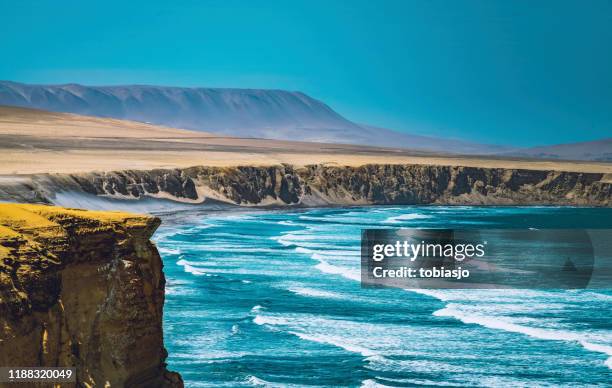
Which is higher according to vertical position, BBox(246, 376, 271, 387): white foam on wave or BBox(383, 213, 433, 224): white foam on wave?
BBox(383, 213, 433, 224): white foam on wave

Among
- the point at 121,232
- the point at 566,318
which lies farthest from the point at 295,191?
the point at 121,232

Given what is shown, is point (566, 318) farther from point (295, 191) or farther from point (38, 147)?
point (38, 147)

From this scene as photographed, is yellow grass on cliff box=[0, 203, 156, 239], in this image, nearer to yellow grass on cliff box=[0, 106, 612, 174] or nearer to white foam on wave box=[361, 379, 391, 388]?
white foam on wave box=[361, 379, 391, 388]

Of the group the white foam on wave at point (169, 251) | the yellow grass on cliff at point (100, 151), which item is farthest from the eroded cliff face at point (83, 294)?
the yellow grass on cliff at point (100, 151)

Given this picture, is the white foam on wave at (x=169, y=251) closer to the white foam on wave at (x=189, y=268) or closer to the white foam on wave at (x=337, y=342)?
the white foam on wave at (x=189, y=268)

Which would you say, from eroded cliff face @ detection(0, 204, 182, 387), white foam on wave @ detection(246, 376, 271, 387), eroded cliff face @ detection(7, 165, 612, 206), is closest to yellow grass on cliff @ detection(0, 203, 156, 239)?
eroded cliff face @ detection(0, 204, 182, 387)

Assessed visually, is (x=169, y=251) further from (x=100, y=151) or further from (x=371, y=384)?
(x=100, y=151)

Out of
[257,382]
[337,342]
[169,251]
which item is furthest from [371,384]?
[169,251]
